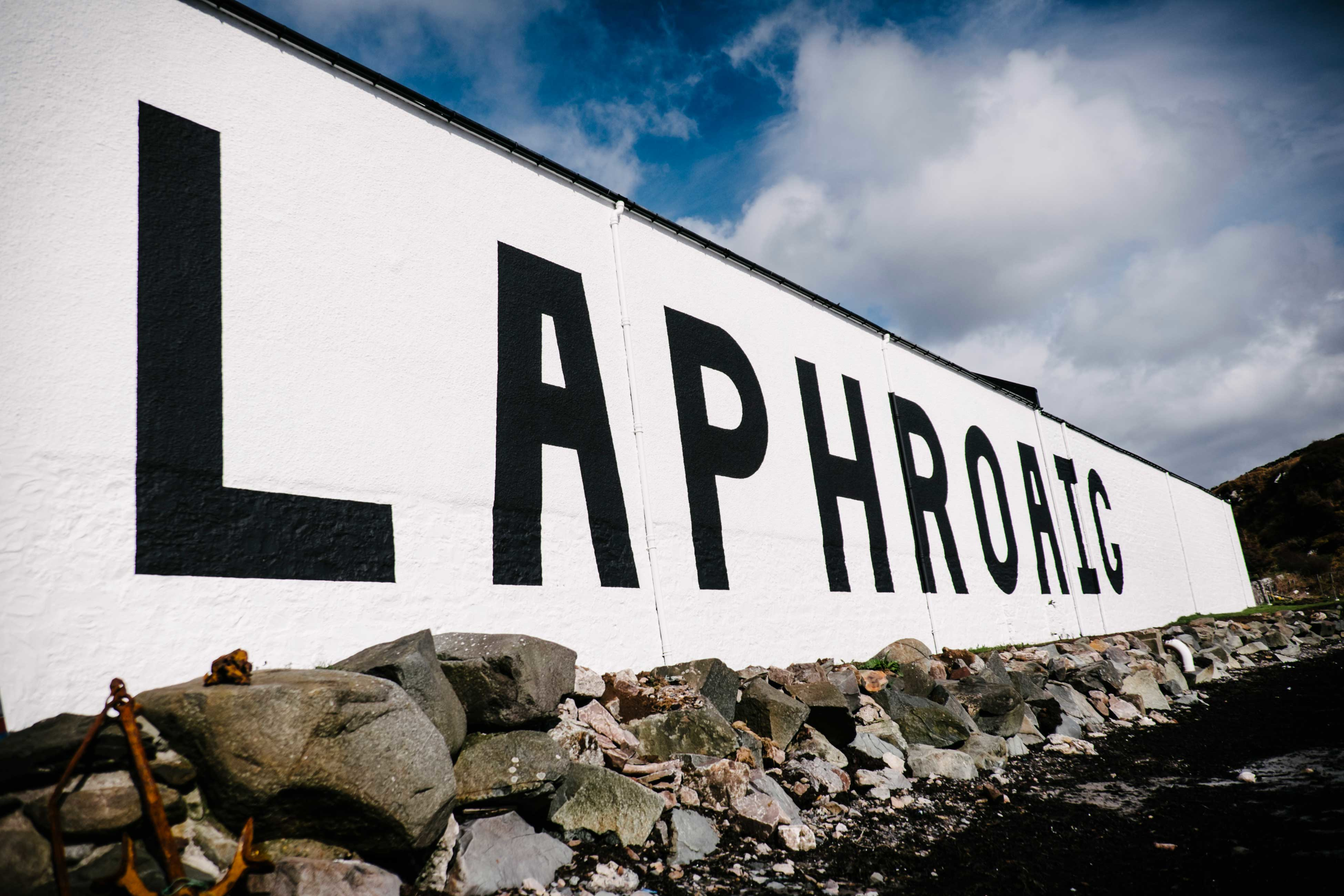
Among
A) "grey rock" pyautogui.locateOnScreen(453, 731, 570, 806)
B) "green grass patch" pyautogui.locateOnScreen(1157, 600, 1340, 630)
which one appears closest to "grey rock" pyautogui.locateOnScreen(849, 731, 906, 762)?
"grey rock" pyautogui.locateOnScreen(453, 731, 570, 806)

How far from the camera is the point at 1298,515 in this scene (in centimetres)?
3753

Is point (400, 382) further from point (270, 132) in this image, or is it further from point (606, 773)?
point (606, 773)

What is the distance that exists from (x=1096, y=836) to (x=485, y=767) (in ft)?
12.1

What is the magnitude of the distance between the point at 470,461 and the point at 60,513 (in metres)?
2.61

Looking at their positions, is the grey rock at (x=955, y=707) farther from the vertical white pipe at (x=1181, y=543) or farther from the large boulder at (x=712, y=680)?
the vertical white pipe at (x=1181, y=543)

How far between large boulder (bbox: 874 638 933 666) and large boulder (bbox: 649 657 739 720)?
363 centimetres

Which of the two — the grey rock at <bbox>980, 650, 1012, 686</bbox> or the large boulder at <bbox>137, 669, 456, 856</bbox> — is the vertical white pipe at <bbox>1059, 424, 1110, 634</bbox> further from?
the large boulder at <bbox>137, 669, 456, 856</bbox>

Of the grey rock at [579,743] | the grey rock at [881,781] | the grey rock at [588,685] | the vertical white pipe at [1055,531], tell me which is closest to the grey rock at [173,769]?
the grey rock at [579,743]

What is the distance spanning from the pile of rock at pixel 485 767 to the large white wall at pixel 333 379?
2.73 feet

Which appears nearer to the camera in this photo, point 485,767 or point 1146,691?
point 485,767

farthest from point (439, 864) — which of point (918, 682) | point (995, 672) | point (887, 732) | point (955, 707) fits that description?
point (995, 672)

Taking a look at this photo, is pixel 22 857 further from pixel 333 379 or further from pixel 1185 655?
pixel 1185 655

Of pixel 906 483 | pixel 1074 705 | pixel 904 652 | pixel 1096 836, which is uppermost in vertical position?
pixel 906 483

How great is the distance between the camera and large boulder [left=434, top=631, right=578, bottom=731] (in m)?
4.37
